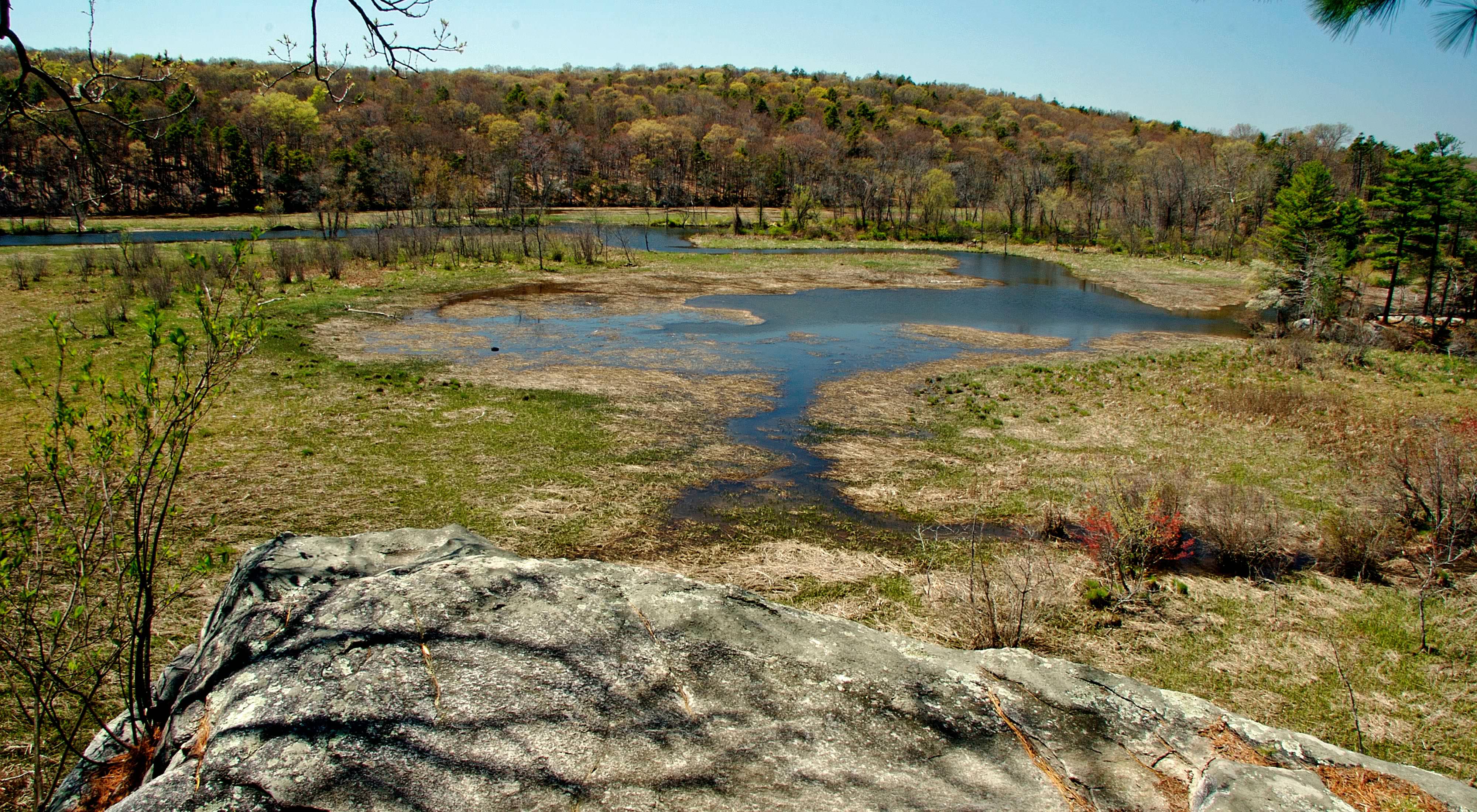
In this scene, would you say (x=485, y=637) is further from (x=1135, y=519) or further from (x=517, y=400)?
(x=517, y=400)

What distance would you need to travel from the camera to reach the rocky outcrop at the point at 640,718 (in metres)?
3.13

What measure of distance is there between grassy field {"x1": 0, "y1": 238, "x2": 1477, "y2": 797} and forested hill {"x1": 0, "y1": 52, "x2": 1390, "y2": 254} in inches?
673

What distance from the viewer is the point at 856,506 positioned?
12.4 m

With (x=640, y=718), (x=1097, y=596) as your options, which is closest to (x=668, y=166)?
(x=1097, y=596)

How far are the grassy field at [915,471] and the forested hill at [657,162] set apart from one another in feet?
56.1

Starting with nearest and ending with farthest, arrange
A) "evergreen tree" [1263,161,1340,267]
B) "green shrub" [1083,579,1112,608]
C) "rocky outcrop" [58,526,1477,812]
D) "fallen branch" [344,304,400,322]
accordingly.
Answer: "rocky outcrop" [58,526,1477,812]
"green shrub" [1083,579,1112,608]
"fallen branch" [344,304,400,322]
"evergreen tree" [1263,161,1340,267]

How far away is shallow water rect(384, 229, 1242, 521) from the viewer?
47.2 ft

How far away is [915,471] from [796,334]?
45.7 feet

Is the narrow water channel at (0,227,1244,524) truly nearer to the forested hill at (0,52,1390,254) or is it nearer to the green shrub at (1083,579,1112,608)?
the green shrub at (1083,579,1112,608)

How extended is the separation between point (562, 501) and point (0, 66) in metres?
58.8

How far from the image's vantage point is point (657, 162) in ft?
333

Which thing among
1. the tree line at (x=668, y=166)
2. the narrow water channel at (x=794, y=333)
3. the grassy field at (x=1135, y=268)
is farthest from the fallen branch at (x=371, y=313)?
the grassy field at (x=1135, y=268)

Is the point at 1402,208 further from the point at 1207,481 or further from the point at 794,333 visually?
the point at 1207,481

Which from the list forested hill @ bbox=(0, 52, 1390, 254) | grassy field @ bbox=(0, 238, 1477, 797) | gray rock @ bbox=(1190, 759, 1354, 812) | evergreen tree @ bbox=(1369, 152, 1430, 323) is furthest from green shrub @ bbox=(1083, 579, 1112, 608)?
evergreen tree @ bbox=(1369, 152, 1430, 323)
